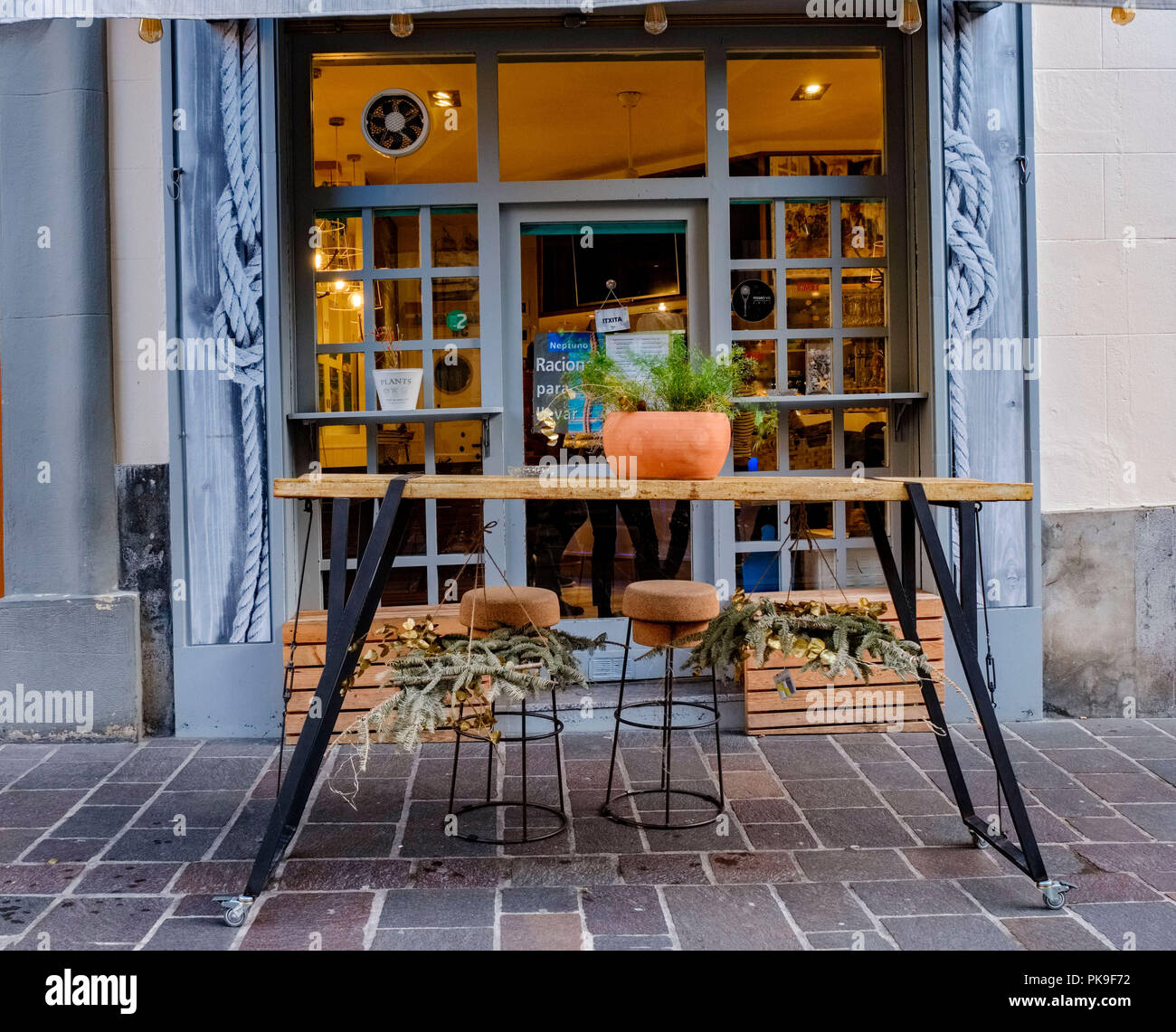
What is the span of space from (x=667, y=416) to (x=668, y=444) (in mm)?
88

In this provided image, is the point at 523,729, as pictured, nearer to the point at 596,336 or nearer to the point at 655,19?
the point at 596,336

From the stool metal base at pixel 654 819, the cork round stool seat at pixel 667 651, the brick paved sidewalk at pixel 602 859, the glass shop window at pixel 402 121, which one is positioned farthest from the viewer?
the glass shop window at pixel 402 121

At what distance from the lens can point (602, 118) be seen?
575 cm

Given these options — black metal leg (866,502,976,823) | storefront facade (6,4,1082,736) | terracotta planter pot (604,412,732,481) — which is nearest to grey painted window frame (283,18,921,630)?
storefront facade (6,4,1082,736)

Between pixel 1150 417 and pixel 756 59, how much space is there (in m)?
2.78

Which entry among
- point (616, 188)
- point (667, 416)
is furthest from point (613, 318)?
point (667, 416)

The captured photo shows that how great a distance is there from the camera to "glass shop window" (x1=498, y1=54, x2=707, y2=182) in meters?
5.69

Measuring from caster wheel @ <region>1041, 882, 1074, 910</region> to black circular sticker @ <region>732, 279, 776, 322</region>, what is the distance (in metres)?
3.35

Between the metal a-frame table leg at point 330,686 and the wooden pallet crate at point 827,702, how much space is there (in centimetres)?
249

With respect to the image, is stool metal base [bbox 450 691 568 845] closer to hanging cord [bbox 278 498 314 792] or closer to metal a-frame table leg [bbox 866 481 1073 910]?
hanging cord [bbox 278 498 314 792]

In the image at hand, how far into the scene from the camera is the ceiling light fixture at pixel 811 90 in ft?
19.0

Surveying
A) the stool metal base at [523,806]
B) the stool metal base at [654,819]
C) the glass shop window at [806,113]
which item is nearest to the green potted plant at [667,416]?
the stool metal base at [523,806]

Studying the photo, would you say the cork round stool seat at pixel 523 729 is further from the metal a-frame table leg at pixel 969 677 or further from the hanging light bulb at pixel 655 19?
the hanging light bulb at pixel 655 19

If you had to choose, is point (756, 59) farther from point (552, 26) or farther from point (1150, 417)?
point (1150, 417)
